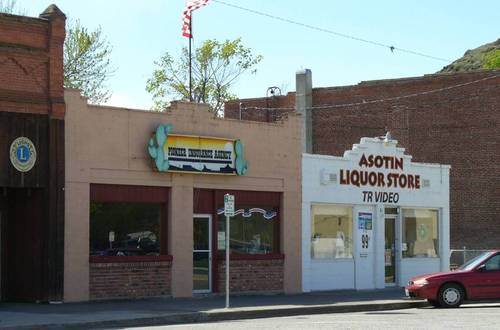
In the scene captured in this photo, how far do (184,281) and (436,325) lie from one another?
897 centimetres

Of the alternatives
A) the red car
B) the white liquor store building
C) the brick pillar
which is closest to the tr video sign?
the brick pillar

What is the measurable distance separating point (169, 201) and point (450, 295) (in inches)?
302

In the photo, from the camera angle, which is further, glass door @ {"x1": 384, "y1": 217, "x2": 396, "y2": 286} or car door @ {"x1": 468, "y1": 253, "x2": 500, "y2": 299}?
glass door @ {"x1": 384, "y1": 217, "x2": 396, "y2": 286}

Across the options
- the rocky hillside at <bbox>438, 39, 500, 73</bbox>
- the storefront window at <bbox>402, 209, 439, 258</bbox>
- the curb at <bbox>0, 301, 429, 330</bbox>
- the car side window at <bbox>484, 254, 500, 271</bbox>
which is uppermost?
the rocky hillside at <bbox>438, 39, 500, 73</bbox>

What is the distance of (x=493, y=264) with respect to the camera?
79.9 feet

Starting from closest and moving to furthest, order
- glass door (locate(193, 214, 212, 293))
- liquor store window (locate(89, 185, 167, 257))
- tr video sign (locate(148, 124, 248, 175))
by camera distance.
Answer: liquor store window (locate(89, 185, 167, 257)) < tr video sign (locate(148, 124, 248, 175)) < glass door (locate(193, 214, 212, 293))

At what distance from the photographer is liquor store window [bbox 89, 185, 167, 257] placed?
23.6 m

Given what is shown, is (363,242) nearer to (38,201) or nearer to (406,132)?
(38,201)


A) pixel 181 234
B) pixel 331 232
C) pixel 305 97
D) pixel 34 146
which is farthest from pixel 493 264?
pixel 305 97

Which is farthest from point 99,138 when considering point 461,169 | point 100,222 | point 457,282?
point 461,169

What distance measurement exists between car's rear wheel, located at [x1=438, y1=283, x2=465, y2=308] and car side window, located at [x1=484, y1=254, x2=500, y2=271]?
37.1 inches

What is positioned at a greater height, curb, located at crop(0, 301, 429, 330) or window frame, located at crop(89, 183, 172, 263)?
window frame, located at crop(89, 183, 172, 263)

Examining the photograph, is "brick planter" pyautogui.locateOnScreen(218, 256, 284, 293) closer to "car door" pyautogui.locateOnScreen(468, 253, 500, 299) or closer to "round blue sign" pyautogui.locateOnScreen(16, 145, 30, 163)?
"car door" pyautogui.locateOnScreen(468, 253, 500, 299)

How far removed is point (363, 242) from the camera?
29891 mm
